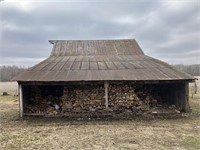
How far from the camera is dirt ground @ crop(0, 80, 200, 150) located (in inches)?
287

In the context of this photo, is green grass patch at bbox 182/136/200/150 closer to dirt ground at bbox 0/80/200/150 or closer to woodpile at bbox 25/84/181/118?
dirt ground at bbox 0/80/200/150

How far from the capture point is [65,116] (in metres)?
11.5

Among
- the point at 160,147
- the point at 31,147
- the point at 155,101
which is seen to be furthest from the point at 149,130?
the point at 155,101

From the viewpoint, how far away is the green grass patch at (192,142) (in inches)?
282

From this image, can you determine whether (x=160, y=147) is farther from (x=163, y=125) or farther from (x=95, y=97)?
(x=95, y=97)

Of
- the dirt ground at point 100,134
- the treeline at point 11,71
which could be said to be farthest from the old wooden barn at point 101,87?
the treeline at point 11,71

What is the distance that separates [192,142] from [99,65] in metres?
6.60

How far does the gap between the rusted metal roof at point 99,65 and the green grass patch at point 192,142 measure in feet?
12.2

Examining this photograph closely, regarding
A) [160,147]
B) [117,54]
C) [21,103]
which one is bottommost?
[160,147]

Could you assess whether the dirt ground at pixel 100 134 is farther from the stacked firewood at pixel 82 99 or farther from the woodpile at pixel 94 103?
the stacked firewood at pixel 82 99

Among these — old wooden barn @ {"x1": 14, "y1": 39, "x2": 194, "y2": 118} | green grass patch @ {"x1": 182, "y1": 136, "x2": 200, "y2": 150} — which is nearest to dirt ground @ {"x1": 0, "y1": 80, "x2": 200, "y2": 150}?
green grass patch @ {"x1": 182, "y1": 136, "x2": 200, "y2": 150}

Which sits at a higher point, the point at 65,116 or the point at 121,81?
the point at 121,81

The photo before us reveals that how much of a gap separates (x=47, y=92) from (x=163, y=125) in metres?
6.32

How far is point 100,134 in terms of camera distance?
28.0 feet
